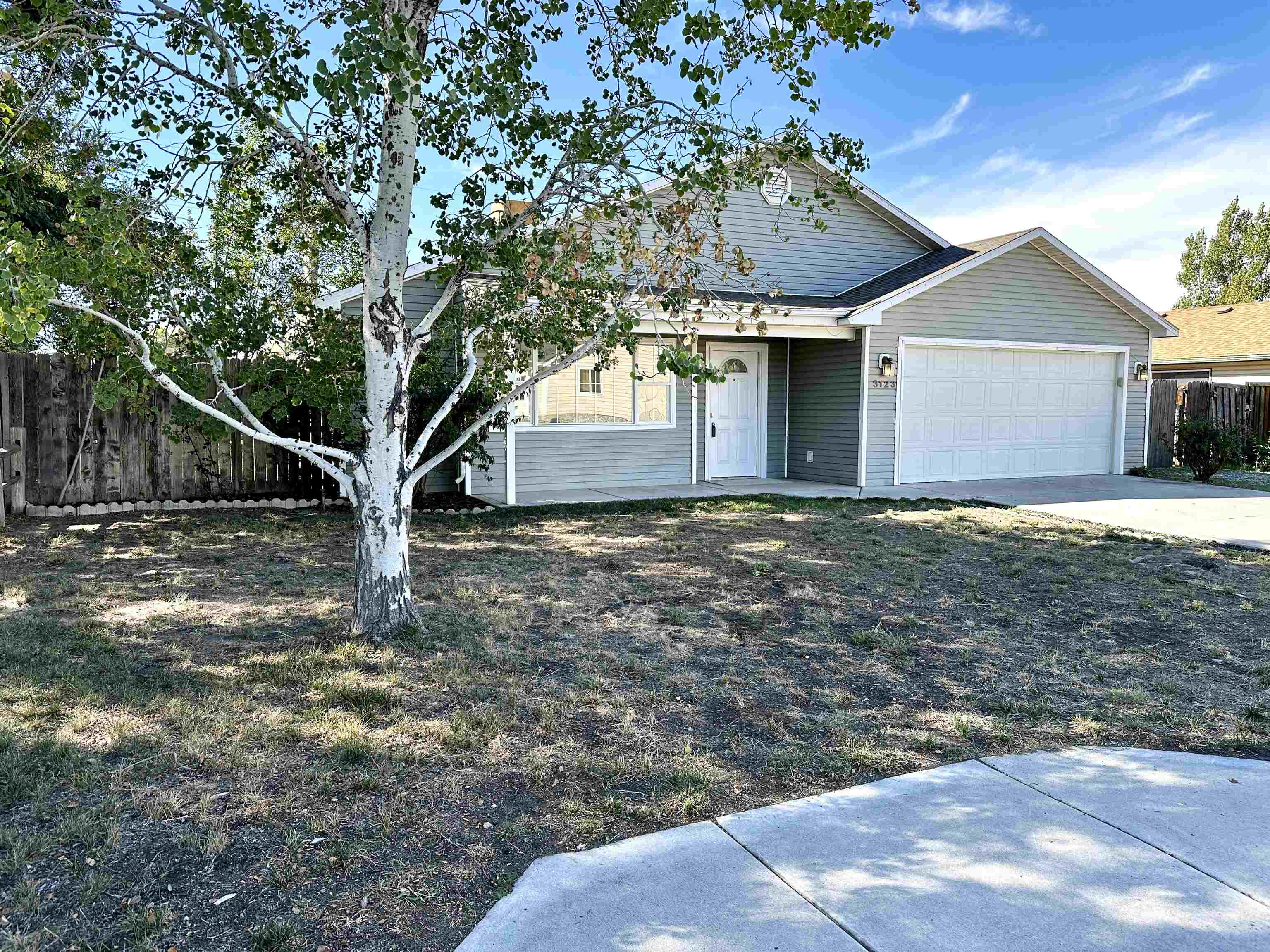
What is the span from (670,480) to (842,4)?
352 inches

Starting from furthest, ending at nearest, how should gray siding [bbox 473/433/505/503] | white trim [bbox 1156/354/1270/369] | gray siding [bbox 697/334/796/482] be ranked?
white trim [bbox 1156/354/1270/369] < gray siding [bbox 697/334/796/482] < gray siding [bbox 473/433/505/503]

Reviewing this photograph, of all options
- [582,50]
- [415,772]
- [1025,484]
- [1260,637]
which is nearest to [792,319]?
[1025,484]

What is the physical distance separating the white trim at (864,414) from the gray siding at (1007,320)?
66 millimetres

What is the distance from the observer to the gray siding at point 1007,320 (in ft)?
41.5

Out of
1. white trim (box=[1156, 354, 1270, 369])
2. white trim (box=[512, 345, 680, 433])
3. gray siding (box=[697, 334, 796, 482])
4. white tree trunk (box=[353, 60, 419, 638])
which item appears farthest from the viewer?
white trim (box=[1156, 354, 1270, 369])

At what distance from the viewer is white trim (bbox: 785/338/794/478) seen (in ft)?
45.4

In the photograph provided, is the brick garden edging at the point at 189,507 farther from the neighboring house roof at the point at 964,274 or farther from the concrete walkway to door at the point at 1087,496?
the neighboring house roof at the point at 964,274

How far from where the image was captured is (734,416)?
539 inches

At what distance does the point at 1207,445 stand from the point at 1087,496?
3487mm

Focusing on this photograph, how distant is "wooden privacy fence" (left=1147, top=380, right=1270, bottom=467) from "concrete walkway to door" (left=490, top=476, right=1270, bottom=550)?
109 inches

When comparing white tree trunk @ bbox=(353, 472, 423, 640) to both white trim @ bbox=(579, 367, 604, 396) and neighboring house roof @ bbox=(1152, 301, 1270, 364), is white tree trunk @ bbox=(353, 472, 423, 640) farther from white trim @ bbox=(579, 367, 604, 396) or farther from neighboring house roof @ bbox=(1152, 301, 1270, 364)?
neighboring house roof @ bbox=(1152, 301, 1270, 364)

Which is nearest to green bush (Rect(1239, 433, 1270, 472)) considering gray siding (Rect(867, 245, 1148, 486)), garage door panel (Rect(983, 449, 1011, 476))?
gray siding (Rect(867, 245, 1148, 486))

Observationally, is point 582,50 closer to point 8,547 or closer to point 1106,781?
point 1106,781

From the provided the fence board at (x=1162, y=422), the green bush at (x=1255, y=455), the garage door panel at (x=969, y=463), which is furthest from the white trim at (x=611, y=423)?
the green bush at (x=1255, y=455)
